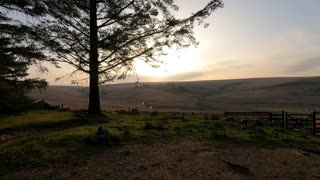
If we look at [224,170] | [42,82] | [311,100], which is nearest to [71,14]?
[42,82]

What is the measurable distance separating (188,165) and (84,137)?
5.26 m

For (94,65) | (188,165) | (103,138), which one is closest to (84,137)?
(103,138)

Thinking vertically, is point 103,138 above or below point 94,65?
below

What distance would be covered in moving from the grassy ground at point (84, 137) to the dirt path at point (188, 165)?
2.73 feet

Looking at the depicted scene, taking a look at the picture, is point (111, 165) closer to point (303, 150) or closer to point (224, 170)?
point (224, 170)

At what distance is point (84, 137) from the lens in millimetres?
18875

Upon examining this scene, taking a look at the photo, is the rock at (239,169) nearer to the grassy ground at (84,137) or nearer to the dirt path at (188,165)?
the dirt path at (188,165)

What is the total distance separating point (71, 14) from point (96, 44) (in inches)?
101

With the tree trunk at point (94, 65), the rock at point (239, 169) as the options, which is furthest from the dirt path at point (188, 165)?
A: the tree trunk at point (94, 65)

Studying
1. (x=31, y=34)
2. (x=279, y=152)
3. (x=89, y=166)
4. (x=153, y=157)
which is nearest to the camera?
(x=89, y=166)

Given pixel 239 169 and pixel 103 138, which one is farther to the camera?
pixel 103 138

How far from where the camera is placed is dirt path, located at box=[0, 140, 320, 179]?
14.6 metres

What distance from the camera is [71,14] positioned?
28.5 m

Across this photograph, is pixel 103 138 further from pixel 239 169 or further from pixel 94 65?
pixel 94 65
